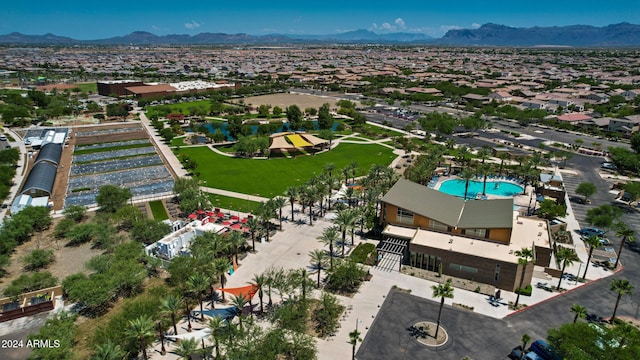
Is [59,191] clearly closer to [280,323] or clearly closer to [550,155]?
[280,323]

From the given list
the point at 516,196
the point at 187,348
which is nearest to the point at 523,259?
the point at 516,196

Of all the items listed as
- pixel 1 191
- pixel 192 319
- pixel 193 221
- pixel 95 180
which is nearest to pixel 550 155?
pixel 193 221

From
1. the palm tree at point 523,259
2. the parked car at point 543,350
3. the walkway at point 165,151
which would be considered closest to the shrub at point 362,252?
the palm tree at point 523,259

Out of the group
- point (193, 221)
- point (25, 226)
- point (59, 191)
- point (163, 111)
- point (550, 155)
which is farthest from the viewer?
point (163, 111)

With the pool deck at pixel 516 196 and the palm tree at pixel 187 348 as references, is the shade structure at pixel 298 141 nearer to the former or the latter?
the pool deck at pixel 516 196

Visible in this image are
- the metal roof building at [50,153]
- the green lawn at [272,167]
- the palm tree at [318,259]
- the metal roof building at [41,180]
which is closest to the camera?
the palm tree at [318,259]
